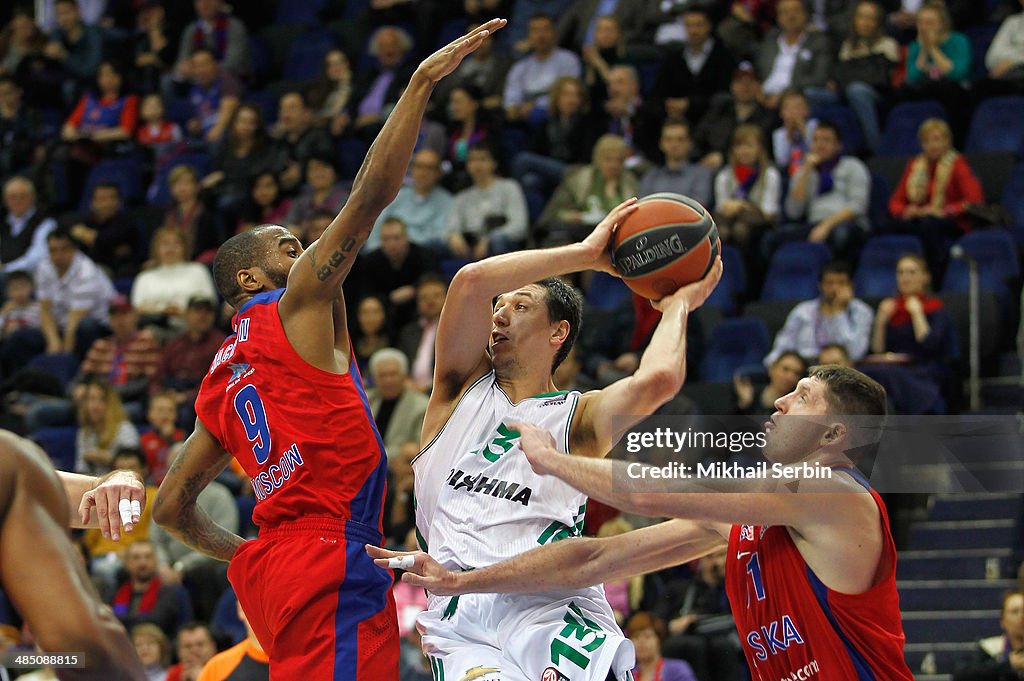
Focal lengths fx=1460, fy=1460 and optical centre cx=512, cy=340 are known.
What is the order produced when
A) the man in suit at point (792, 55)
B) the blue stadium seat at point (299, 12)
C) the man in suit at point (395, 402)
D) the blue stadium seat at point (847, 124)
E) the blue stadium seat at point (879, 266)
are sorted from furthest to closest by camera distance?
the blue stadium seat at point (299, 12) < the man in suit at point (792, 55) < the blue stadium seat at point (847, 124) < the blue stadium seat at point (879, 266) < the man in suit at point (395, 402)

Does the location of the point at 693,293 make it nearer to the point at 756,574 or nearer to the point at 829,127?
the point at 756,574

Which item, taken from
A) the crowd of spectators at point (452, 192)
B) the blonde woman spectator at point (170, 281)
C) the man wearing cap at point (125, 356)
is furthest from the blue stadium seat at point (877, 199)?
the man wearing cap at point (125, 356)

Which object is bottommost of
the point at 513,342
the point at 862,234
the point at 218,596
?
the point at 218,596

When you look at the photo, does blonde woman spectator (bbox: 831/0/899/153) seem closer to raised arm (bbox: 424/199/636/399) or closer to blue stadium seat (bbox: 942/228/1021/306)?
blue stadium seat (bbox: 942/228/1021/306)

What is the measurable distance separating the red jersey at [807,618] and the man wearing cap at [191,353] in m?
8.13

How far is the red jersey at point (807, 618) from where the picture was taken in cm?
460

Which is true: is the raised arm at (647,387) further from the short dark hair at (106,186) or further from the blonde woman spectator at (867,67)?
the short dark hair at (106,186)

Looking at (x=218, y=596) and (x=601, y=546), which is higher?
(x=601, y=546)

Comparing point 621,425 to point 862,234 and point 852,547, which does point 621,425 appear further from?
point 862,234

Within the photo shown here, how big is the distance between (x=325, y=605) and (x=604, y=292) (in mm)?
7520

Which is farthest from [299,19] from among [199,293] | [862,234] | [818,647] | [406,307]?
[818,647]

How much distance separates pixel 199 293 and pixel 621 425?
863 centimetres

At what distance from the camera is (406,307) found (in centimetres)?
1220

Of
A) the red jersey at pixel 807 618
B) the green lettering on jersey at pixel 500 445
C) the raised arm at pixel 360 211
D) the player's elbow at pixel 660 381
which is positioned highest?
the raised arm at pixel 360 211
